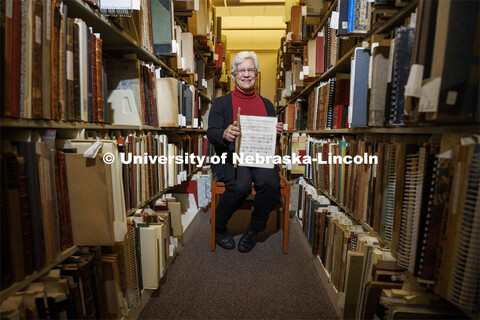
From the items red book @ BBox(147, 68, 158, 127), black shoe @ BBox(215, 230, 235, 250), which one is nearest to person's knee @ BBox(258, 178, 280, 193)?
black shoe @ BBox(215, 230, 235, 250)

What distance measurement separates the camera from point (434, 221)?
68cm

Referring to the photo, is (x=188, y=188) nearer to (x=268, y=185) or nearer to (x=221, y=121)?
(x=221, y=121)

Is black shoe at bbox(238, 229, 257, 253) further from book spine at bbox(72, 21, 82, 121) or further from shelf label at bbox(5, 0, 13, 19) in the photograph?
shelf label at bbox(5, 0, 13, 19)

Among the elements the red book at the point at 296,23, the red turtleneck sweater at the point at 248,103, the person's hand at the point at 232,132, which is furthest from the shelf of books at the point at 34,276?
the red book at the point at 296,23

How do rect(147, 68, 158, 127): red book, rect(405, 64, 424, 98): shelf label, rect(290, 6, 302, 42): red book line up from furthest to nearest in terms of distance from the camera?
rect(290, 6, 302, 42): red book, rect(147, 68, 158, 127): red book, rect(405, 64, 424, 98): shelf label

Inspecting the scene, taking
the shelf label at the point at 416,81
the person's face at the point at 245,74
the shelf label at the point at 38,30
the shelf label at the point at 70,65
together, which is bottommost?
the shelf label at the point at 416,81

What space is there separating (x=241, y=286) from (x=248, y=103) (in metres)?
1.27

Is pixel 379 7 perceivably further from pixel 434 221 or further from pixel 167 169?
pixel 167 169

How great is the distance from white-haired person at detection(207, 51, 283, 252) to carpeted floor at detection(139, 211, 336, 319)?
16cm

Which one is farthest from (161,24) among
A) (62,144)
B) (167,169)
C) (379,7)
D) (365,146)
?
(365,146)

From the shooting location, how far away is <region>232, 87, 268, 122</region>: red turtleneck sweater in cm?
202

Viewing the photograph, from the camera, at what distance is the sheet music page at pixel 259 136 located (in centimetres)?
171

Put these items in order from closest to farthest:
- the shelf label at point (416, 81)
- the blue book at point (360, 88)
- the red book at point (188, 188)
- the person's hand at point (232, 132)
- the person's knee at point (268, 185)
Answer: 1. the shelf label at point (416, 81)
2. the blue book at point (360, 88)
3. the person's hand at point (232, 132)
4. the person's knee at point (268, 185)
5. the red book at point (188, 188)

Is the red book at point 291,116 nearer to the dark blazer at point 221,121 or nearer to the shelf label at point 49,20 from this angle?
the dark blazer at point 221,121
